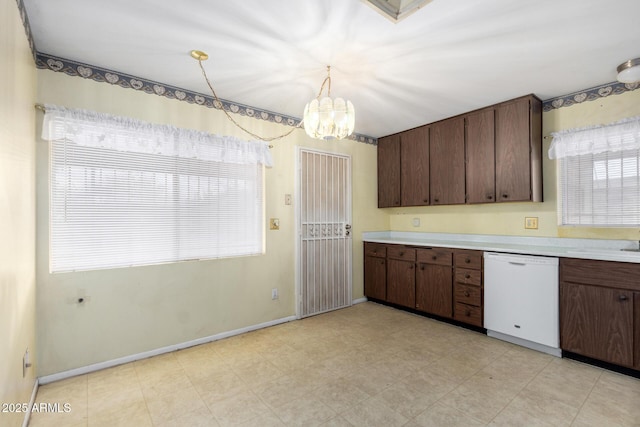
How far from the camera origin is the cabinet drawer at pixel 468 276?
10.1 ft

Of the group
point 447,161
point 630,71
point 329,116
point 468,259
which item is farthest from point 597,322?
point 329,116

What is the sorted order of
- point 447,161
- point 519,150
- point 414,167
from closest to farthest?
point 519,150, point 447,161, point 414,167

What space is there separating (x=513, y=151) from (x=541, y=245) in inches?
40.5

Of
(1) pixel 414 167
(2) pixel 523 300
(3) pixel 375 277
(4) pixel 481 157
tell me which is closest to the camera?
(2) pixel 523 300

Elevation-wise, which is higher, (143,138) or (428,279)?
(143,138)

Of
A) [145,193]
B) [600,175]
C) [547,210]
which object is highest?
[600,175]

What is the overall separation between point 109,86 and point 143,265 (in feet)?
4.98

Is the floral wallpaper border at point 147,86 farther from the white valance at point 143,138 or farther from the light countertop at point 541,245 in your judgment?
the light countertop at point 541,245

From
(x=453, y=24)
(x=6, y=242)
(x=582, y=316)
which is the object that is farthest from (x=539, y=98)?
(x=6, y=242)

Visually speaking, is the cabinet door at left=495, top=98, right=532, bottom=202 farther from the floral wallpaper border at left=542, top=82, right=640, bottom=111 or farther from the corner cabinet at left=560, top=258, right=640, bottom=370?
the corner cabinet at left=560, top=258, right=640, bottom=370

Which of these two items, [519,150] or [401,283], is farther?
[401,283]

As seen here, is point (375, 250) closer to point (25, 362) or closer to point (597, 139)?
point (597, 139)

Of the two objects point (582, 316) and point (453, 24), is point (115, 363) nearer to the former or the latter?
point (453, 24)

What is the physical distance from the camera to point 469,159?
3.41 metres
